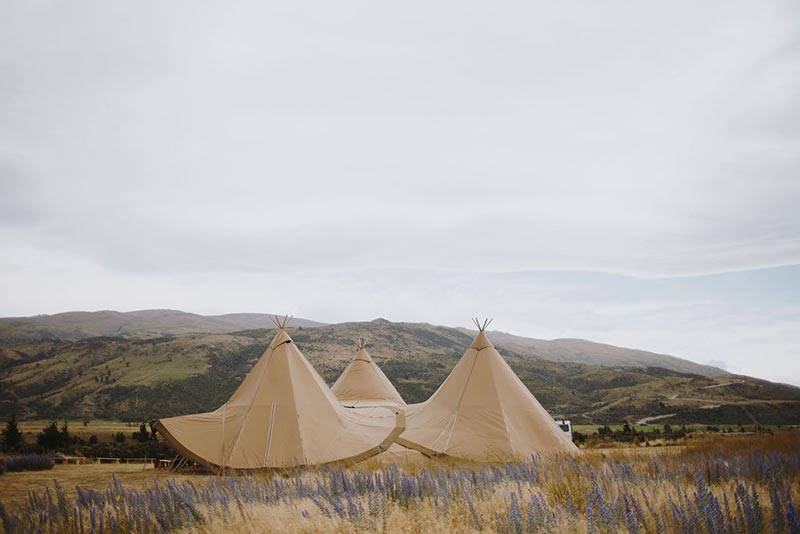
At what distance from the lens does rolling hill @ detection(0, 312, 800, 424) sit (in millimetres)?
38375

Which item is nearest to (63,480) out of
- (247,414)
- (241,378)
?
(247,414)

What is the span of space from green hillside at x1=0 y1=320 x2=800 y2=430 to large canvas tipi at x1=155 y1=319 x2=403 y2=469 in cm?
2851

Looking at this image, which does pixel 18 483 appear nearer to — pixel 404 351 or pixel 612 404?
pixel 612 404

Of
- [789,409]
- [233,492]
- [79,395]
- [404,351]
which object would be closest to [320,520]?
[233,492]

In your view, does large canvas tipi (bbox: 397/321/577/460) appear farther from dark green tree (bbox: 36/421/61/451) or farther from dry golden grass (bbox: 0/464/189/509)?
dark green tree (bbox: 36/421/61/451)

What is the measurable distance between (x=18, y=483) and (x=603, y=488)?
10395mm

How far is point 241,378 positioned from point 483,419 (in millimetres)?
45305

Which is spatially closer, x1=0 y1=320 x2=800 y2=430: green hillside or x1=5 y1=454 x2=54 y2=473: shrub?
x1=5 y1=454 x2=54 y2=473: shrub

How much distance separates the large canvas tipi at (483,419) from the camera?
424 inches

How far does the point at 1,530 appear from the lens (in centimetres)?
473

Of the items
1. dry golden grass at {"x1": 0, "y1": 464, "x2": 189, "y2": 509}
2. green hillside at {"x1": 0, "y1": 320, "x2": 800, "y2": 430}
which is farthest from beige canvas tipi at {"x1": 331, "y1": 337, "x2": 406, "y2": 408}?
green hillside at {"x1": 0, "y1": 320, "x2": 800, "y2": 430}

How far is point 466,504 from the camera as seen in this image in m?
4.56

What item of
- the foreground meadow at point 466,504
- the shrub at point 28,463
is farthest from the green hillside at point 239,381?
the shrub at point 28,463

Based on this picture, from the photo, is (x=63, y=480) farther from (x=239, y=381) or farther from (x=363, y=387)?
(x=239, y=381)
